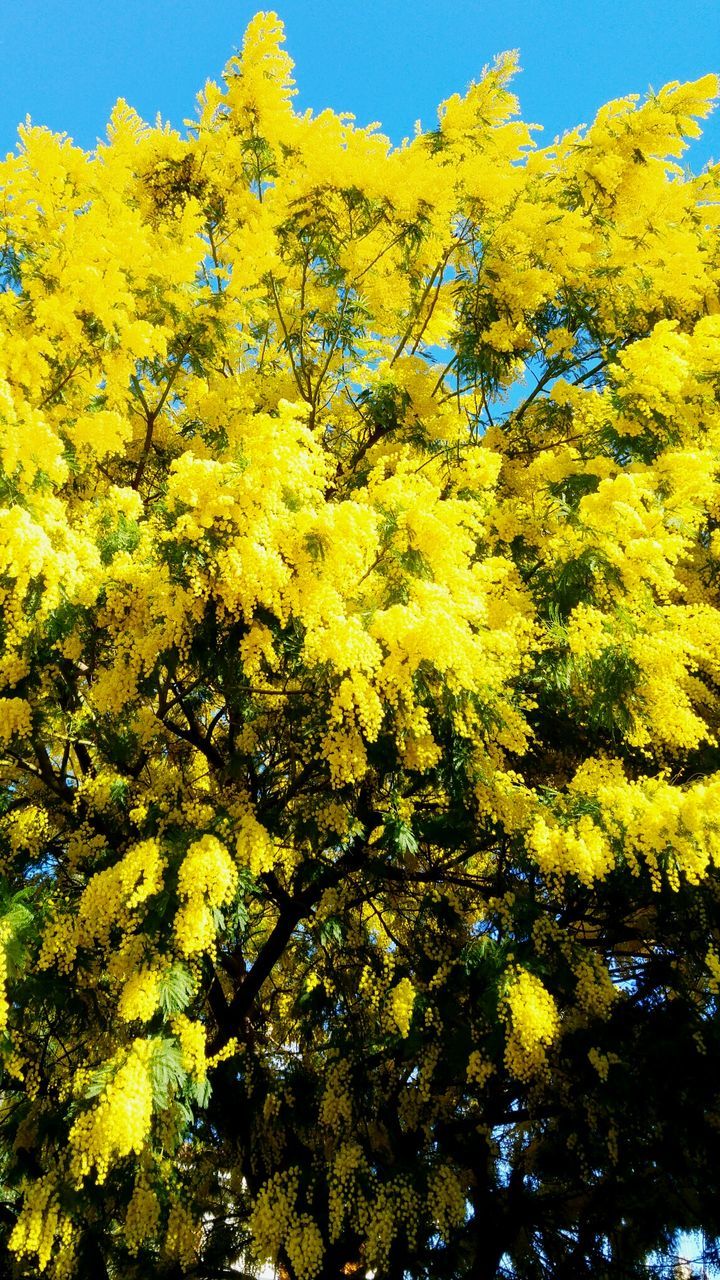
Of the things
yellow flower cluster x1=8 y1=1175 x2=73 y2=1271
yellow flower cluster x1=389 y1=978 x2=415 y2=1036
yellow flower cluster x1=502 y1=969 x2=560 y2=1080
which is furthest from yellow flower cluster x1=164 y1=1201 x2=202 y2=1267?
yellow flower cluster x1=502 y1=969 x2=560 y2=1080

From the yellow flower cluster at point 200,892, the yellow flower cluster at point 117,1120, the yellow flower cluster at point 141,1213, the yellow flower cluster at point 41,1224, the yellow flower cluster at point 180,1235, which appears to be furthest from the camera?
the yellow flower cluster at point 180,1235

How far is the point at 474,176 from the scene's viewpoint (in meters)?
6.52

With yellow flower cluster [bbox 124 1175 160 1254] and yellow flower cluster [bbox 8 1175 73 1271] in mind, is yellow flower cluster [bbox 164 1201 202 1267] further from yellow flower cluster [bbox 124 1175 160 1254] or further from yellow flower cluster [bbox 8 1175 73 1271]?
yellow flower cluster [bbox 8 1175 73 1271]

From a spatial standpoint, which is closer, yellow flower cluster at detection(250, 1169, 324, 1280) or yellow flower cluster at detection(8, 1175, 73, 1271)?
yellow flower cluster at detection(8, 1175, 73, 1271)

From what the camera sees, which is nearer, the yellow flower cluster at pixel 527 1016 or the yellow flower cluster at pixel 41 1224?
the yellow flower cluster at pixel 527 1016

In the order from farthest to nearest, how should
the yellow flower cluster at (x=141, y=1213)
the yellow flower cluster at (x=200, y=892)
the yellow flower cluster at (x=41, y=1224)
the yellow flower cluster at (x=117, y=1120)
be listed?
the yellow flower cluster at (x=141, y=1213) < the yellow flower cluster at (x=41, y=1224) < the yellow flower cluster at (x=200, y=892) < the yellow flower cluster at (x=117, y=1120)

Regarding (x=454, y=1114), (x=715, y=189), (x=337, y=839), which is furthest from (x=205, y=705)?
(x=715, y=189)

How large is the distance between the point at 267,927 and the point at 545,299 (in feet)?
18.6

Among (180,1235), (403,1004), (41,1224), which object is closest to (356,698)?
(403,1004)

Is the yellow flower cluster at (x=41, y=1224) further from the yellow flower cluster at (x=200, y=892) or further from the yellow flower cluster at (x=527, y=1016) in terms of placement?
the yellow flower cluster at (x=527, y=1016)

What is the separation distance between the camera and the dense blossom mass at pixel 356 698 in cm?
427

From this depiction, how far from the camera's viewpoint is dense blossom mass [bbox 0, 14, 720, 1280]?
427cm

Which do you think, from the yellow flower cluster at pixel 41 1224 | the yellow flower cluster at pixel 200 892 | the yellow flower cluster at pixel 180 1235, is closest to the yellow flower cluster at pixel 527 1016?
the yellow flower cluster at pixel 200 892

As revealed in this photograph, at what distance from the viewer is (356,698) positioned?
418cm
